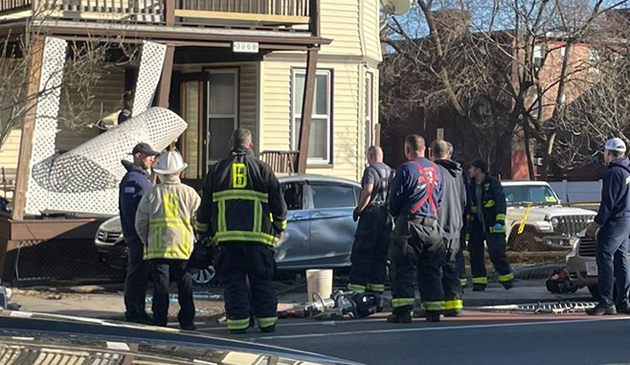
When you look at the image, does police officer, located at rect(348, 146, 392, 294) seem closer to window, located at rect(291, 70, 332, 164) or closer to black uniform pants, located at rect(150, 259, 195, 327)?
black uniform pants, located at rect(150, 259, 195, 327)

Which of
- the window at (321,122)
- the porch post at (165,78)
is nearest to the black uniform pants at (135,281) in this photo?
the porch post at (165,78)

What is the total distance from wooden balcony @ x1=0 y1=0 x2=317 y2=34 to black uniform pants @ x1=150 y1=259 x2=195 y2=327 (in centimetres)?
651

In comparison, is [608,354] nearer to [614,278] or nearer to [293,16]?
[614,278]

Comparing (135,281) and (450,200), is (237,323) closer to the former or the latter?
(135,281)

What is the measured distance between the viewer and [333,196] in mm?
15273

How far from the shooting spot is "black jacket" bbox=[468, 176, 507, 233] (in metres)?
14.6

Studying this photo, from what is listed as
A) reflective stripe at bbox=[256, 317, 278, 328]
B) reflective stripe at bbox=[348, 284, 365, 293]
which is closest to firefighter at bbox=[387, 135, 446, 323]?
reflective stripe at bbox=[348, 284, 365, 293]

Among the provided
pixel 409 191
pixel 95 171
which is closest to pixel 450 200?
pixel 409 191

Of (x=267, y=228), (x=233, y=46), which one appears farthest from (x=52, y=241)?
(x=267, y=228)

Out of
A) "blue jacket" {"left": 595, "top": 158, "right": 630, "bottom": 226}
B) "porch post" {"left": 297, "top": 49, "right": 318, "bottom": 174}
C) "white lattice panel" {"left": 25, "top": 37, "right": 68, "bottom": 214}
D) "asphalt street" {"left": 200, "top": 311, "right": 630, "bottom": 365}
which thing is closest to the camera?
"asphalt street" {"left": 200, "top": 311, "right": 630, "bottom": 365}

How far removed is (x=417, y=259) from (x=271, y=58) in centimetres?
1079

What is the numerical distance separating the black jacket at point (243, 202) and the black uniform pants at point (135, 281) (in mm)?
1112

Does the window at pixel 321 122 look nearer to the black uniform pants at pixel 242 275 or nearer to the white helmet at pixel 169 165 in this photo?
the white helmet at pixel 169 165

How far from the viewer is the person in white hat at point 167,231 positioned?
9.98m
